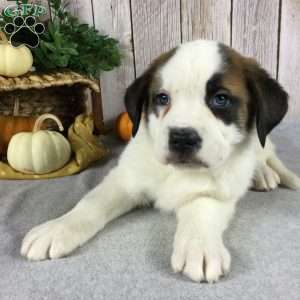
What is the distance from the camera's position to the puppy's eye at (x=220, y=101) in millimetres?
1591

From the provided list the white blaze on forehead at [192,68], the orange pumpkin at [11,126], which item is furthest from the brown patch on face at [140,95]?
the orange pumpkin at [11,126]

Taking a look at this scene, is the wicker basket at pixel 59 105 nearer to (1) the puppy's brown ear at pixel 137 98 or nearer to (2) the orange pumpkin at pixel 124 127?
(2) the orange pumpkin at pixel 124 127

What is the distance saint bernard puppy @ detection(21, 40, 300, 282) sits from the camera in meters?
1.45

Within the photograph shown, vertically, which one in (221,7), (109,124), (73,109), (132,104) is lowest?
(109,124)

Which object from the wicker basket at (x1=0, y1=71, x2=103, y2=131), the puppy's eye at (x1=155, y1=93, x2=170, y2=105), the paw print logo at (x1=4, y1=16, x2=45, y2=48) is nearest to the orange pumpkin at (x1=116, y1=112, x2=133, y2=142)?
the wicker basket at (x1=0, y1=71, x2=103, y2=131)

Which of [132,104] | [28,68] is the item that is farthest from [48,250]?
[28,68]

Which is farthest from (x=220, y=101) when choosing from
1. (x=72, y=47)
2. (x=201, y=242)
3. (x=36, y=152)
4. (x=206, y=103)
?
(x=72, y=47)

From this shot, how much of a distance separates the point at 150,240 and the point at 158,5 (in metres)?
2.05

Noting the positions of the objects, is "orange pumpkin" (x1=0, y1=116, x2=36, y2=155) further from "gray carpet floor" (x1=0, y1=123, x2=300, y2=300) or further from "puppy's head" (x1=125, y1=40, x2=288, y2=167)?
"puppy's head" (x1=125, y1=40, x2=288, y2=167)

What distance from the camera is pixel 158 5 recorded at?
3.10 m

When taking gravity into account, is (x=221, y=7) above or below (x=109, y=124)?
above

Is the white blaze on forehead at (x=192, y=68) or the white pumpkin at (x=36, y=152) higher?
the white blaze on forehead at (x=192, y=68)

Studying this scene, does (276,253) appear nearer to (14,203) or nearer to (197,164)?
(197,164)

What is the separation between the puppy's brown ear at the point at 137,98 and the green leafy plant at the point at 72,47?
0.91m
